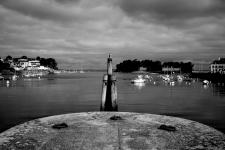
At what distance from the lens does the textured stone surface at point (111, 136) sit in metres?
7.12

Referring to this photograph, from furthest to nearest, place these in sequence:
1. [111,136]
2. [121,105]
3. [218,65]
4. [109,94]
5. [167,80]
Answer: [218,65] → [167,80] → [121,105] → [109,94] → [111,136]

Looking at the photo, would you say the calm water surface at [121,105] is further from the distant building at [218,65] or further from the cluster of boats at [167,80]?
the distant building at [218,65]

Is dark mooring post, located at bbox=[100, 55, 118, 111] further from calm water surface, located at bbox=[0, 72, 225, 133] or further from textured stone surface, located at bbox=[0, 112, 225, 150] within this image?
calm water surface, located at bbox=[0, 72, 225, 133]

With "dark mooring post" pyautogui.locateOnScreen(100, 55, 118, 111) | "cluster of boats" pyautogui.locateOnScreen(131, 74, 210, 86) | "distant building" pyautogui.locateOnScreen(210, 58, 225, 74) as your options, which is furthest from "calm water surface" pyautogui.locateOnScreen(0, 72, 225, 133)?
"distant building" pyautogui.locateOnScreen(210, 58, 225, 74)

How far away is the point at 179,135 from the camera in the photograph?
819cm

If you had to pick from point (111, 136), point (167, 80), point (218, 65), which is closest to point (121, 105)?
point (111, 136)

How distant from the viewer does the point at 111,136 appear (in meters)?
7.93

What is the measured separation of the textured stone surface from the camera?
712cm

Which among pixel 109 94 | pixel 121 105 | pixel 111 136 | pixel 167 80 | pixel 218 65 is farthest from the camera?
pixel 218 65

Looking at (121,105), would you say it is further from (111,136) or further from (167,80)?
(167,80)

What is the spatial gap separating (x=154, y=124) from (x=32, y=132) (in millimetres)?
5007

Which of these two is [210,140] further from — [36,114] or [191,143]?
[36,114]

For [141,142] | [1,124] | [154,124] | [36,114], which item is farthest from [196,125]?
[36,114]

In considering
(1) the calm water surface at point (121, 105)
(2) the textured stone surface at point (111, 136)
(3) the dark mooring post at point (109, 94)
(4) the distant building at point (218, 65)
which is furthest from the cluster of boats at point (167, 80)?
(2) the textured stone surface at point (111, 136)
